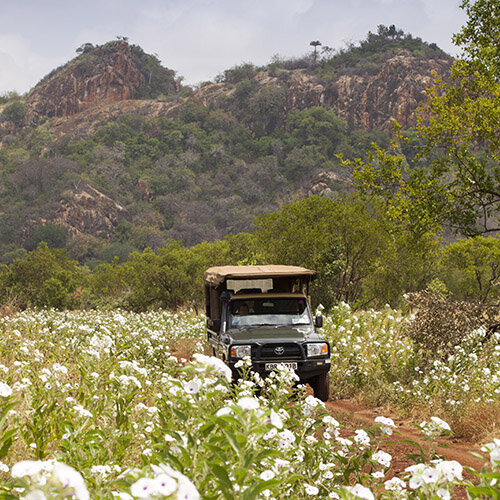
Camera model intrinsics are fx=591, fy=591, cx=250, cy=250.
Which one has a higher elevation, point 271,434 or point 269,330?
point 271,434

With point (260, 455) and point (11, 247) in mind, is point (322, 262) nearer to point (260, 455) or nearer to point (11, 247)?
point (260, 455)

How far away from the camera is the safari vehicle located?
8.78m

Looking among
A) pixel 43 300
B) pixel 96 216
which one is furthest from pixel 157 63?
pixel 43 300

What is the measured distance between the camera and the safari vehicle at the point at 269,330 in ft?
28.8

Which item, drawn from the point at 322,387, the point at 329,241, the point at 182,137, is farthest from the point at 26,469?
the point at 182,137

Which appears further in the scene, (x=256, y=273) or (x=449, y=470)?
(x=256, y=273)

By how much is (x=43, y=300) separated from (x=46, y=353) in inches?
1179

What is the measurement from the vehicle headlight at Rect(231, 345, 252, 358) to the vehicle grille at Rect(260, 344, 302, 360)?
0.64 feet

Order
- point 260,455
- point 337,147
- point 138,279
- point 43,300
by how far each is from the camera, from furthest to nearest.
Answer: point 337,147 → point 43,300 → point 138,279 → point 260,455

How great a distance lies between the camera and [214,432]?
8.61 ft

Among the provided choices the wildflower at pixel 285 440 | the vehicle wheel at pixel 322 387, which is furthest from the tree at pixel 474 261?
the wildflower at pixel 285 440

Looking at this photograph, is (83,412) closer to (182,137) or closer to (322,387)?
(322,387)

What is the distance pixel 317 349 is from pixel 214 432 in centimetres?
652

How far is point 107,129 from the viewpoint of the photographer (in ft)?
428
